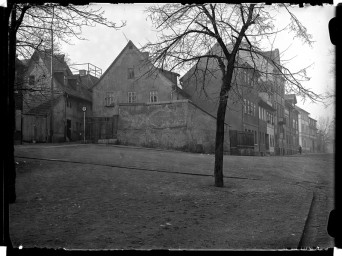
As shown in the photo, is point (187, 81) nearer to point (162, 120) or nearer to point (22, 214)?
point (162, 120)

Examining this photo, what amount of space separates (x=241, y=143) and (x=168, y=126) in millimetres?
3380

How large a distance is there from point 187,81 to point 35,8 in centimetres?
493

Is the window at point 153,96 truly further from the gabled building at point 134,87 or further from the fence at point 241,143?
the fence at point 241,143

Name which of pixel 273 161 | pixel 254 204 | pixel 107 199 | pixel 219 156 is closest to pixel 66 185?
pixel 107 199

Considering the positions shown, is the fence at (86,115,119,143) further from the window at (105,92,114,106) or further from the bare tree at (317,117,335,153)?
the bare tree at (317,117,335,153)

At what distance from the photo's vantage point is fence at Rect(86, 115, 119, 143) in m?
9.98

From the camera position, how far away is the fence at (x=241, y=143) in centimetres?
1149

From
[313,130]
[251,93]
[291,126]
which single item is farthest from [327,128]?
[251,93]

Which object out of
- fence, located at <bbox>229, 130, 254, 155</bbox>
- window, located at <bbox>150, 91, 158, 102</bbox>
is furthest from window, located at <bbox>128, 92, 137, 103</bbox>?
fence, located at <bbox>229, 130, 254, 155</bbox>

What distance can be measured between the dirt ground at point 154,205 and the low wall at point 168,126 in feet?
1.79

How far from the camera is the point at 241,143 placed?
468 inches

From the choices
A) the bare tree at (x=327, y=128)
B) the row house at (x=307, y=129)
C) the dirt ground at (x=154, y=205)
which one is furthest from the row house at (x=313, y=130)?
the dirt ground at (x=154, y=205)

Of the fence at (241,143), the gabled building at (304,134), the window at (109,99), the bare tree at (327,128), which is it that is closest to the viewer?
the bare tree at (327,128)

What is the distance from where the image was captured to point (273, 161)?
11.2 meters
